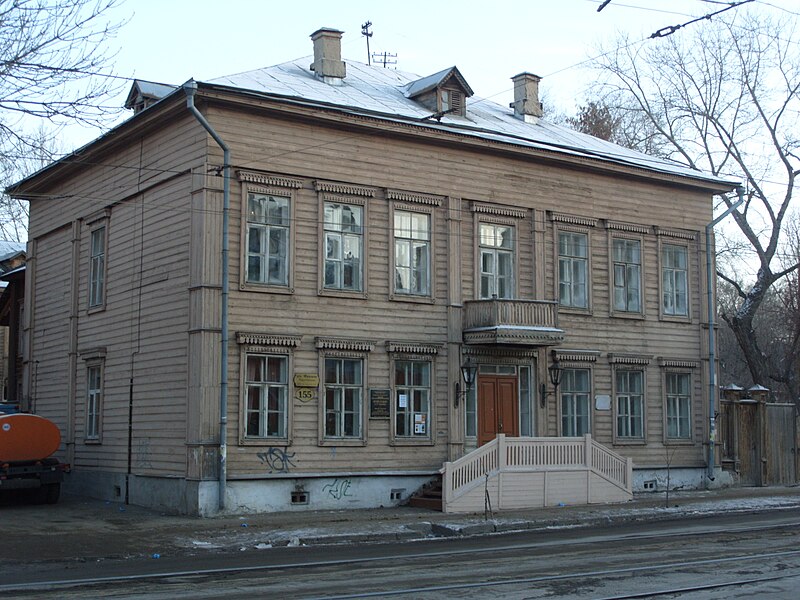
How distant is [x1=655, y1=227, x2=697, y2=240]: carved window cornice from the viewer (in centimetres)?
2889

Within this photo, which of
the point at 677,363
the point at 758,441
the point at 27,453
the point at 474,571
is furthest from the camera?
the point at 758,441

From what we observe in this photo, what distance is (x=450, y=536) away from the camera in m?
18.9

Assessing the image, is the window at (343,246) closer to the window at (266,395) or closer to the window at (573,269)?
the window at (266,395)

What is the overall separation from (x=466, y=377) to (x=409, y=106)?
22.9ft

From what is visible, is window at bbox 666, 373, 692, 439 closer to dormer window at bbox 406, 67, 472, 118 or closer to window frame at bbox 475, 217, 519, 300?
window frame at bbox 475, 217, 519, 300

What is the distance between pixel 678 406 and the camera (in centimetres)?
2881

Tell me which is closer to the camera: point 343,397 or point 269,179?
point 269,179

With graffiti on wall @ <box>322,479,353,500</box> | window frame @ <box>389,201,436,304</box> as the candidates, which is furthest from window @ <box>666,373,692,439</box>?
graffiti on wall @ <box>322,479,353,500</box>

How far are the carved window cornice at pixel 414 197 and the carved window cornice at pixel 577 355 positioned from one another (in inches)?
200

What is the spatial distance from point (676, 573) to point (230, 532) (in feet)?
27.7

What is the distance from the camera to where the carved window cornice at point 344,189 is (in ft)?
76.0

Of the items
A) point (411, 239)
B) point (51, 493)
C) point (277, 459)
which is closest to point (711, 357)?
point (411, 239)

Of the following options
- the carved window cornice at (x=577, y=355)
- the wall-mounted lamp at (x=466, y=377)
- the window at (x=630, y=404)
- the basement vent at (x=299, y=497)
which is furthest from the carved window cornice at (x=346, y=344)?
the window at (x=630, y=404)

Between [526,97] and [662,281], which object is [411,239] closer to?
[526,97]
